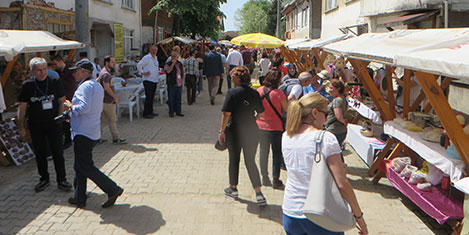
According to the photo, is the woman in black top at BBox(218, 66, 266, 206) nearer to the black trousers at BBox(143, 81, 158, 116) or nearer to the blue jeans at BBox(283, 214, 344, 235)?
the blue jeans at BBox(283, 214, 344, 235)

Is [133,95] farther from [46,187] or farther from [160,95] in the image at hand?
[46,187]

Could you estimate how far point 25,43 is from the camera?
652cm

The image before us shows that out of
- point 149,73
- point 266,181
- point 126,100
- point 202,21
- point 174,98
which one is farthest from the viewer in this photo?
point 202,21

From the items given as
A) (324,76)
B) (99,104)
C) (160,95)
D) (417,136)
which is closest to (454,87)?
(324,76)

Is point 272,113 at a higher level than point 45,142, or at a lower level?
higher

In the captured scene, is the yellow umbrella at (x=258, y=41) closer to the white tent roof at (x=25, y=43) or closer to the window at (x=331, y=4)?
the window at (x=331, y=4)

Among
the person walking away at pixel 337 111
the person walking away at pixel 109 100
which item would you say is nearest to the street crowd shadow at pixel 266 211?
the person walking away at pixel 337 111

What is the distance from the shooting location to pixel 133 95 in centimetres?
1030

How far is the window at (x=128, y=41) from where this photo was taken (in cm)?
1897

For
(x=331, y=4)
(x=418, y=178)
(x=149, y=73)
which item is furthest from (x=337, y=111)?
(x=331, y=4)

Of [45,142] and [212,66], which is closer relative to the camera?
[45,142]

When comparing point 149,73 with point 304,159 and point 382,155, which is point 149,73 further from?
point 304,159

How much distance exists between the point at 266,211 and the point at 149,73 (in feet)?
20.4

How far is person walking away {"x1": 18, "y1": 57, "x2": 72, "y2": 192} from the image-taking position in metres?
5.08
